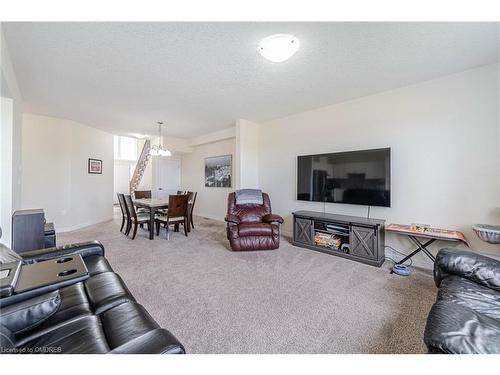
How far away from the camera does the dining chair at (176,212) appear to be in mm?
4058

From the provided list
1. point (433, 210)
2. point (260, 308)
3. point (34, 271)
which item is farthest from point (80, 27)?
point (433, 210)

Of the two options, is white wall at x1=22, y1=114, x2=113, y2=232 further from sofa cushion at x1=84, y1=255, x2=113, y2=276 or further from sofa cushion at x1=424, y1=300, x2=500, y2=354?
sofa cushion at x1=424, y1=300, x2=500, y2=354

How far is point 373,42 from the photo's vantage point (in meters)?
1.96

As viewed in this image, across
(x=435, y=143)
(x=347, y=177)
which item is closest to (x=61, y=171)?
(x=347, y=177)

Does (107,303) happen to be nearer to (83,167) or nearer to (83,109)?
(83,109)

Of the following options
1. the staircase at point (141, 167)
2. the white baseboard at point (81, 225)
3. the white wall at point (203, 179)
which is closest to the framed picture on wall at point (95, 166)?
the white baseboard at point (81, 225)

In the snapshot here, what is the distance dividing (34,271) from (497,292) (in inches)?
116

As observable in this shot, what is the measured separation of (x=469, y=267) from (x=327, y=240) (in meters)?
1.83

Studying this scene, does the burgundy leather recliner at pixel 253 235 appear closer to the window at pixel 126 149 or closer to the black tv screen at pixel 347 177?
the black tv screen at pixel 347 177

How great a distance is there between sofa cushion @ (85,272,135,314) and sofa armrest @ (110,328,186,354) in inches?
23.7

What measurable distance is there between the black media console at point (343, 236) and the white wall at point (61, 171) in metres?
5.11

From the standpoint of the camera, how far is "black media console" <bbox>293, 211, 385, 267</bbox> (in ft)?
9.29

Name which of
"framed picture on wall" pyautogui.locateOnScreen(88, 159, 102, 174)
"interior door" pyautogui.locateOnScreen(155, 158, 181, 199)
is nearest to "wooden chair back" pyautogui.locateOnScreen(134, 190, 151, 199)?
"interior door" pyautogui.locateOnScreen(155, 158, 181, 199)

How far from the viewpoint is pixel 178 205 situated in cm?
415
